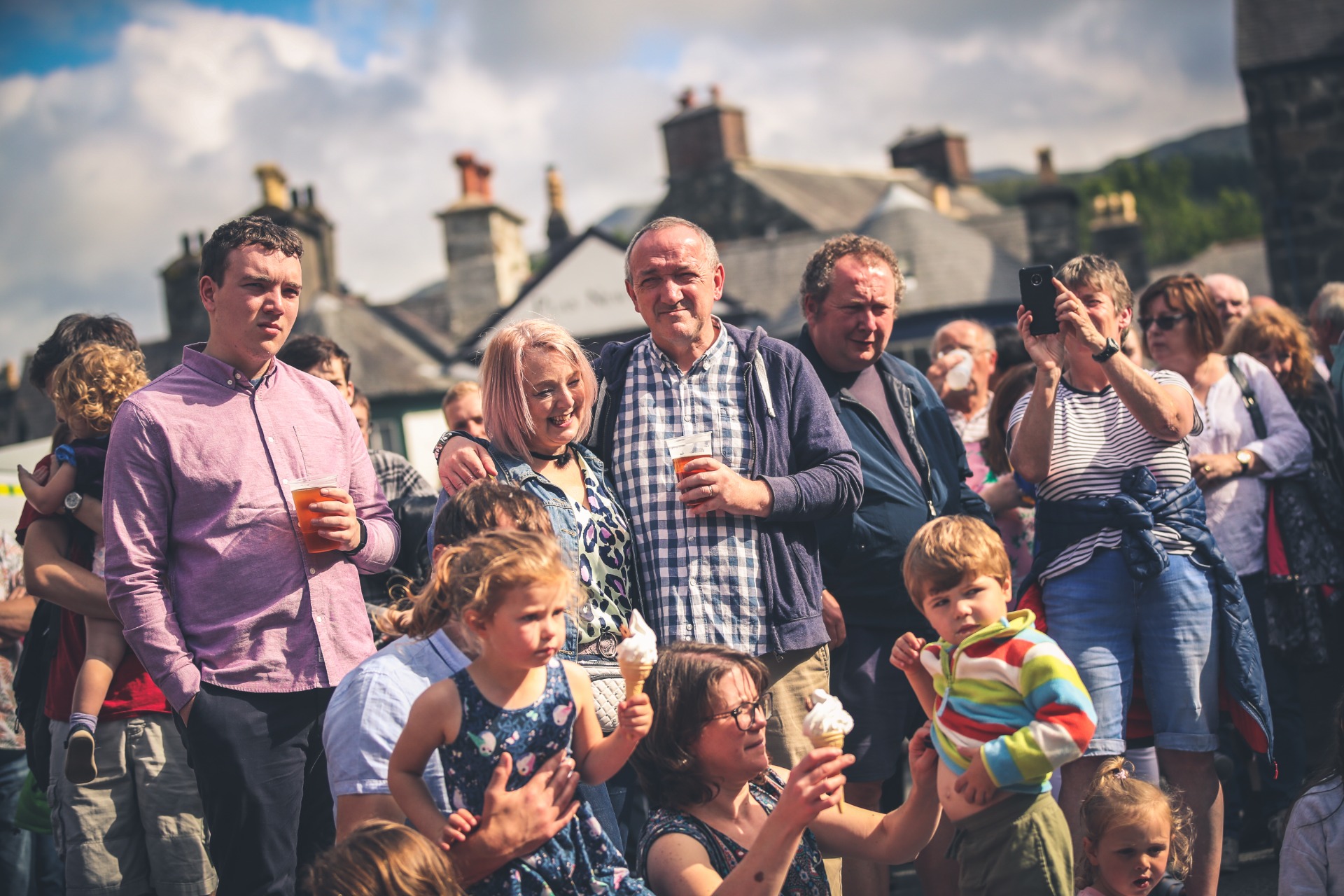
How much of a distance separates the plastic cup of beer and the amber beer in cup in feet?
3.02

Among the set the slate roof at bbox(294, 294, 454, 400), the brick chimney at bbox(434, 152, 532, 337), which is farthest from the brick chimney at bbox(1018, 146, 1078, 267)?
the slate roof at bbox(294, 294, 454, 400)

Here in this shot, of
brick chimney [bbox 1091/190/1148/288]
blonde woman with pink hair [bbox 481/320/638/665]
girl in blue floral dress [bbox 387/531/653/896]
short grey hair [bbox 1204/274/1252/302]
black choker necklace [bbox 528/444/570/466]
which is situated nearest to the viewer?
girl in blue floral dress [bbox 387/531/653/896]

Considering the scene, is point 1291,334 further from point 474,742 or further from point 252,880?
point 252,880

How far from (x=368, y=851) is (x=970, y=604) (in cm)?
152

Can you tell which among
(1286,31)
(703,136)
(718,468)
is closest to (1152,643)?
(718,468)

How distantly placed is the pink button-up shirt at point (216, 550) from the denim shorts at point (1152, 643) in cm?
217

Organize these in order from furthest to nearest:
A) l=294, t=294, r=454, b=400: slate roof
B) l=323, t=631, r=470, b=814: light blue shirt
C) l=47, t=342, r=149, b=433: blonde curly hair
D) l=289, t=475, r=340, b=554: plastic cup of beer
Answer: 1. l=294, t=294, r=454, b=400: slate roof
2. l=47, t=342, r=149, b=433: blonde curly hair
3. l=289, t=475, r=340, b=554: plastic cup of beer
4. l=323, t=631, r=470, b=814: light blue shirt

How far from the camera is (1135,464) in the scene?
3.80 meters

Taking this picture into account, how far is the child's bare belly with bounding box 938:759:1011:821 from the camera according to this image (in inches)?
112

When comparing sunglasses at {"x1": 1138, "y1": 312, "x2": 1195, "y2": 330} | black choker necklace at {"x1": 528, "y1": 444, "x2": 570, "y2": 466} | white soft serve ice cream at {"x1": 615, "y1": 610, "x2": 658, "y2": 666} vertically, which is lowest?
white soft serve ice cream at {"x1": 615, "y1": 610, "x2": 658, "y2": 666}

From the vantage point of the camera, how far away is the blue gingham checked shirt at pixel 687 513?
3.33m

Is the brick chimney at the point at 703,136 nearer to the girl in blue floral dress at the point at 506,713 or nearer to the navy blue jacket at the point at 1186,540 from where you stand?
the navy blue jacket at the point at 1186,540

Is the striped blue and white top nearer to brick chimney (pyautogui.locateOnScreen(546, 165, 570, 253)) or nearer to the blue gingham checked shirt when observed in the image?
the blue gingham checked shirt

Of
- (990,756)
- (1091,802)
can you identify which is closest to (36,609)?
(990,756)
